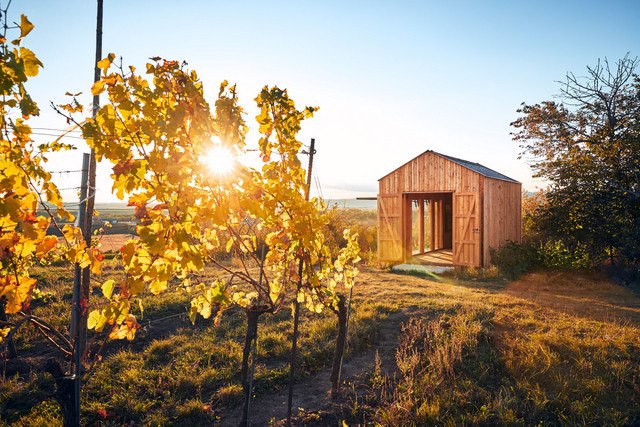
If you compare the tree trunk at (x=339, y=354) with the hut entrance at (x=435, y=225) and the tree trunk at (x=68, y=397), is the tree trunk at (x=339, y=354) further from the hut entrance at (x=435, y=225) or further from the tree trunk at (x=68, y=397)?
the hut entrance at (x=435, y=225)

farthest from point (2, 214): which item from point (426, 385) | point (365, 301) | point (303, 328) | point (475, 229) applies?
point (475, 229)

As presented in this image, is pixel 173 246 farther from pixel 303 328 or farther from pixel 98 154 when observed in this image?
pixel 303 328

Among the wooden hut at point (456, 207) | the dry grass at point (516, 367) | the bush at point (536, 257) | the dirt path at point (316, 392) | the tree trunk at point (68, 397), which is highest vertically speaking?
the wooden hut at point (456, 207)

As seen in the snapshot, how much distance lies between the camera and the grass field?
4109mm

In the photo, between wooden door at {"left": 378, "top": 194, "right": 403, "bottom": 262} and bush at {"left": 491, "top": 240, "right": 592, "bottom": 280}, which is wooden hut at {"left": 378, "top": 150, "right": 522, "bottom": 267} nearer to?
wooden door at {"left": 378, "top": 194, "right": 403, "bottom": 262}

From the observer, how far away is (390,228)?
1415cm

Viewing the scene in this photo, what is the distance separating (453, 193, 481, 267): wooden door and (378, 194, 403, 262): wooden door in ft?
6.59

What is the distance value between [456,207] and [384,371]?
9069 mm

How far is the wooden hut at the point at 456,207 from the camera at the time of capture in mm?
12547

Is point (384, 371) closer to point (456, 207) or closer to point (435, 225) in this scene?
point (456, 207)

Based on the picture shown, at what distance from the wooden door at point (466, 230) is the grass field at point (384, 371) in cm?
464

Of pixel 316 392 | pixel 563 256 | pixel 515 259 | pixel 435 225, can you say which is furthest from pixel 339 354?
pixel 435 225

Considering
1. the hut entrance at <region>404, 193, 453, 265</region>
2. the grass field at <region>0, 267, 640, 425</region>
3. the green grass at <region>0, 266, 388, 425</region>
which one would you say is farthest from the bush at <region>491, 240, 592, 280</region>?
the green grass at <region>0, 266, 388, 425</region>

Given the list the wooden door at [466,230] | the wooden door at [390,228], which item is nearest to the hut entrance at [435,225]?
the wooden door at [390,228]
